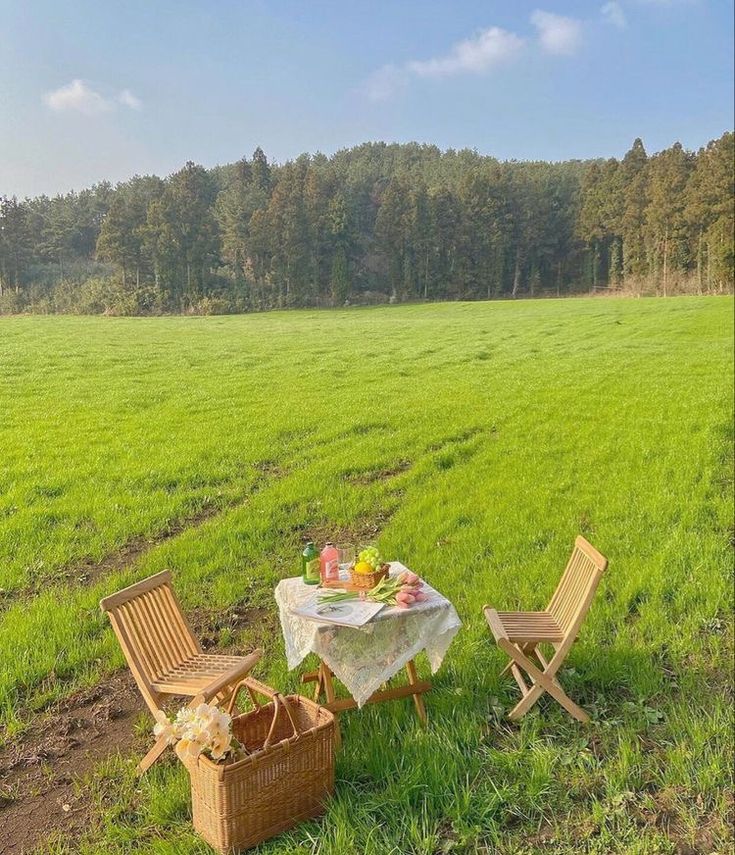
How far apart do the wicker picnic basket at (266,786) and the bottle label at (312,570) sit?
89 cm

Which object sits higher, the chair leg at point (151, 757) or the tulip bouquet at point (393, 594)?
the tulip bouquet at point (393, 594)

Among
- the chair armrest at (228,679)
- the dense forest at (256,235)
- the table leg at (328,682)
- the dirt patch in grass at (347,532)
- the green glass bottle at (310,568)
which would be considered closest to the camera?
the chair armrest at (228,679)

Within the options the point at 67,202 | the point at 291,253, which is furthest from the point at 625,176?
the point at 67,202

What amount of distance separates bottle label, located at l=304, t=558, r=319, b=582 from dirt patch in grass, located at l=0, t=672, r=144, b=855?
4.12 ft

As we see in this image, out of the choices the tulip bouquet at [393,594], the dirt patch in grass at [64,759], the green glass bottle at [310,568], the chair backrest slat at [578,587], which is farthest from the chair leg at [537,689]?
the dirt patch in grass at [64,759]

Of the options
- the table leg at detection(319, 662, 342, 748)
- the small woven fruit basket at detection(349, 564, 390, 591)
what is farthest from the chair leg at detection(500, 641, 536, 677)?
the table leg at detection(319, 662, 342, 748)

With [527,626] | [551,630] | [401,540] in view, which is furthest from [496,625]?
[401,540]

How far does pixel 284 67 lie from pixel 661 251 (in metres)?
33.5

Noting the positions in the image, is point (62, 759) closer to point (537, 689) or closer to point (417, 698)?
point (417, 698)

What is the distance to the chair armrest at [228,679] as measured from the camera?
336 cm

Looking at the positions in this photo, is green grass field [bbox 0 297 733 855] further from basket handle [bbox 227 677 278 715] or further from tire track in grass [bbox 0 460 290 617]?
basket handle [bbox 227 677 278 715]

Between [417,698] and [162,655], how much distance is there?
1478 millimetres

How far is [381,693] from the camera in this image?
385 cm

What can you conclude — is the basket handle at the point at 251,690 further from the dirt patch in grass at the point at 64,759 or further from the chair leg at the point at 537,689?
the chair leg at the point at 537,689
